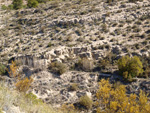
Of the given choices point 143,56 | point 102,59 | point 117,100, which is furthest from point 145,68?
point 117,100

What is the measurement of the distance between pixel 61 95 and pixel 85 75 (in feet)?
8.08

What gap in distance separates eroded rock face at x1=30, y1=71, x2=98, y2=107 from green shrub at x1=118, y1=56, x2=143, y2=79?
202cm

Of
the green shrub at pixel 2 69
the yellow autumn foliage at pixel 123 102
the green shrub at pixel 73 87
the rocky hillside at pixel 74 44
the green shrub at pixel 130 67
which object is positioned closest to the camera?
the yellow autumn foliage at pixel 123 102

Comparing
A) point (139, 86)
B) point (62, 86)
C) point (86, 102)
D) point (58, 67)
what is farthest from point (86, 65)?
point (139, 86)

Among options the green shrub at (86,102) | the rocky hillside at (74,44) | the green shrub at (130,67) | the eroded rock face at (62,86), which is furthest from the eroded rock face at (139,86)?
the green shrub at (86,102)

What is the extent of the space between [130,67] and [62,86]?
5.04m

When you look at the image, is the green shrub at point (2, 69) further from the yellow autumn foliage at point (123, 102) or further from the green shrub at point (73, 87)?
the yellow autumn foliage at point (123, 102)

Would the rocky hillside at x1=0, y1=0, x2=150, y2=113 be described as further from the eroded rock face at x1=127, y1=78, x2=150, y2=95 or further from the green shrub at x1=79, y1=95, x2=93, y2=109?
the green shrub at x1=79, y1=95, x2=93, y2=109

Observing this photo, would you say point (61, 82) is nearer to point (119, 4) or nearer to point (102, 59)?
point (102, 59)

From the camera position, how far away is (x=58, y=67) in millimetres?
12336

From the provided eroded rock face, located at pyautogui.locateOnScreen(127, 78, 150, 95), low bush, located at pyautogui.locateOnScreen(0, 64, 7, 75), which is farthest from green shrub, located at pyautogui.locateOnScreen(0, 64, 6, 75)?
eroded rock face, located at pyautogui.locateOnScreen(127, 78, 150, 95)

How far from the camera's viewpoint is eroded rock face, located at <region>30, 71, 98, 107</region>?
10.3 meters

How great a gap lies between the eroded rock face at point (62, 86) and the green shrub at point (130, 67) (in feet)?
6.64

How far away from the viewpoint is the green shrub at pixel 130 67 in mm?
10602
